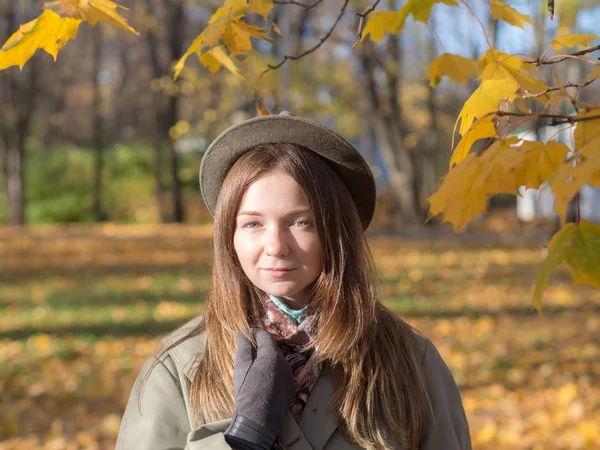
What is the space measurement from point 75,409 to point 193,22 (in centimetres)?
2226

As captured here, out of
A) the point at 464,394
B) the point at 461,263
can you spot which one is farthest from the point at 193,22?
the point at 464,394

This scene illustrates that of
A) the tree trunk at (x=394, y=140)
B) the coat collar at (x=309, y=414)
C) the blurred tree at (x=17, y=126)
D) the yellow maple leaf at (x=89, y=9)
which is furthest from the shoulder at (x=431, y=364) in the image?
the blurred tree at (x=17, y=126)

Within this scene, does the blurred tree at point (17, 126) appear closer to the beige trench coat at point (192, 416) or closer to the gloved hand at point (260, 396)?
the beige trench coat at point (192, 416)

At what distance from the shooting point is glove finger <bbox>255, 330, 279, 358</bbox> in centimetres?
159

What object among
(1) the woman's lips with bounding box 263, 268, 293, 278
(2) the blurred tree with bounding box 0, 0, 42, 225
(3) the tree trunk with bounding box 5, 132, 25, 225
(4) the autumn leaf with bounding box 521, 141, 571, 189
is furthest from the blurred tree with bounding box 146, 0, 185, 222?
(4) the autumn leaf with bounding box 521, 141, 571, 189

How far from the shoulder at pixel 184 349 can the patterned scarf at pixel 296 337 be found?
0.60 feet

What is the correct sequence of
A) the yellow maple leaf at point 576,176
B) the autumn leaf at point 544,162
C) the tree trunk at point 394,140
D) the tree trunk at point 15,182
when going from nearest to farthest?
1. the yellow maple leaf at point 576,176
2. the autumn leaf at point 544,162
3. the tree trunk at point 394,140
4. the tree trunk at point 15,182

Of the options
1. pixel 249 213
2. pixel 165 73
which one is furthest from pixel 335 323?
pixel 165 73

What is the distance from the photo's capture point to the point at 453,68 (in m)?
1.97

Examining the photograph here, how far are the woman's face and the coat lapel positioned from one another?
0.24m

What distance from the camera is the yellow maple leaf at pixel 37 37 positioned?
4.95 ft

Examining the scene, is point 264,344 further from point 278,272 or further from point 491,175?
point 491,175

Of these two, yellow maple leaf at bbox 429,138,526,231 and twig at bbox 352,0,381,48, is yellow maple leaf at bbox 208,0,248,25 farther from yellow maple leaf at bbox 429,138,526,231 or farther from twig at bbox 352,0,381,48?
yellow maple leaf at bbox 429,138,526,231

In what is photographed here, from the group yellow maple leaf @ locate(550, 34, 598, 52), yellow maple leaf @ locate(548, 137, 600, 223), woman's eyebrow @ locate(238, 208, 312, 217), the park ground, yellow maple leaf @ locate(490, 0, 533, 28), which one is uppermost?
yellow maple leaf @ locate(490, 0, 533, 28)
